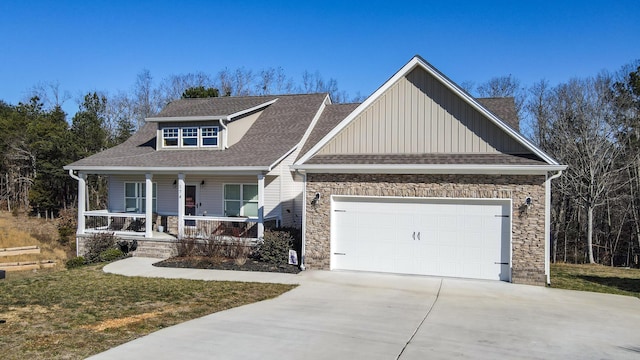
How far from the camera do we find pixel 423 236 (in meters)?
13.9

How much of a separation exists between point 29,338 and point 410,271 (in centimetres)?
952

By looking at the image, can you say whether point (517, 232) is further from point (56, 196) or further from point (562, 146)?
point (56, 196)

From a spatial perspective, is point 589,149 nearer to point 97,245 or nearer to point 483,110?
point 483,110

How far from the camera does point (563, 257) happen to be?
27.4 meters

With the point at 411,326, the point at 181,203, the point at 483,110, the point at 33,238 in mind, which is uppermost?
the point at 483,110

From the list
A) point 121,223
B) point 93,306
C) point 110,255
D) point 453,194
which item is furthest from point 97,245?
point 453,194

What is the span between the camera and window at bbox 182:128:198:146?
20891 millimetres

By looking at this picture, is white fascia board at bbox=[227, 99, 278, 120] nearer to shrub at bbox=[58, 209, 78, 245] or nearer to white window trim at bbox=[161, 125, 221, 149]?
white window trim at bbox=[161, 125, 221, 149]

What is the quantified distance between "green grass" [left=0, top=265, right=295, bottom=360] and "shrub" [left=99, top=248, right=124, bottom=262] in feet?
7.11

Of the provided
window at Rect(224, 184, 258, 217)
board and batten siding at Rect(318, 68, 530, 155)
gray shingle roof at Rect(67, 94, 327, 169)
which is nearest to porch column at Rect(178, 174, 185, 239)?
gray shingle roof at Rect(67, 94, 327, 169)

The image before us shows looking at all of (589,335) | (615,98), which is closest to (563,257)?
(615,98)

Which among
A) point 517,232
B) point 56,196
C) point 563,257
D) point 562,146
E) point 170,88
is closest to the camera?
point 517,232

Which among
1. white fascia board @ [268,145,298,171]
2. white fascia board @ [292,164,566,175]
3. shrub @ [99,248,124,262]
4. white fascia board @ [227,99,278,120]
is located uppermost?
white fascia board @ [227,99,278,120]

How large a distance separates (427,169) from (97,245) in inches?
485
